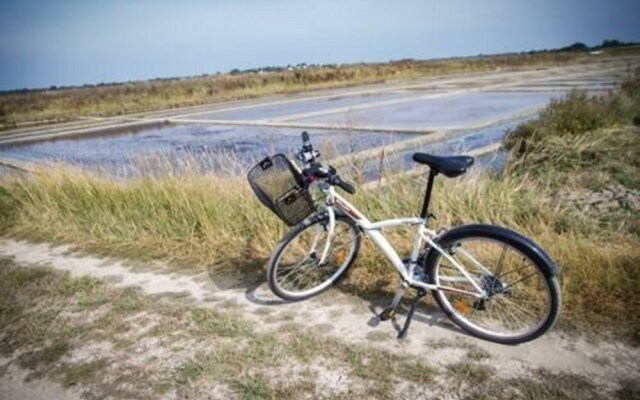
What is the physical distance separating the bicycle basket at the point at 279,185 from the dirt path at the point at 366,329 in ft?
2.85

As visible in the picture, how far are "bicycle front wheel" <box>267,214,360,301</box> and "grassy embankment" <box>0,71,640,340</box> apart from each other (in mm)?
256

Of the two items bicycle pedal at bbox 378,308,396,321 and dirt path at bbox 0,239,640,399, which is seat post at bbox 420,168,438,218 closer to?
bicycle pedal at bbox 378,308,396,321

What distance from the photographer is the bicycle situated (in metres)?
2.96

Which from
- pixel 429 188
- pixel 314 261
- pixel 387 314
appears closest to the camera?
pixel 429 188

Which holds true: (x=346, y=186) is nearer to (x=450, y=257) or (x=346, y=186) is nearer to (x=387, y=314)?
(x=450, y=257)

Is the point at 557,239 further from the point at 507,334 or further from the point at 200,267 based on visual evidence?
the point at 200,267

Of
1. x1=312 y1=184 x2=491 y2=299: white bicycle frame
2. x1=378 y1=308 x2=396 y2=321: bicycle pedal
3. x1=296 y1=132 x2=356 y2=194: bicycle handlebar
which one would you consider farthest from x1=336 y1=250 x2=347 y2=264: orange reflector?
x1=296 y1=132 x2=356 y2=194: bicycle handlebar

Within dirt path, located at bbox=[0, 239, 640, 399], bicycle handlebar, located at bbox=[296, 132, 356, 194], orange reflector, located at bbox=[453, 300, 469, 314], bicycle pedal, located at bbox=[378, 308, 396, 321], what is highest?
bicycle handlebar, located at bbox=[296, 132, 356, 194]

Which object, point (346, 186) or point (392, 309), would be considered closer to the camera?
point (346, 186)

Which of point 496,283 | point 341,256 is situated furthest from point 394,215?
point 496,283

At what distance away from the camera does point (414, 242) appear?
3307 mm

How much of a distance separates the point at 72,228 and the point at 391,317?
194 inches

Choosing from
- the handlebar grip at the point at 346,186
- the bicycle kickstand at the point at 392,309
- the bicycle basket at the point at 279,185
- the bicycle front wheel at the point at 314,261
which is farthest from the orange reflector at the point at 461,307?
the bicycle basket at the point at 279,185

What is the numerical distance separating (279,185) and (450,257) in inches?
51.8
